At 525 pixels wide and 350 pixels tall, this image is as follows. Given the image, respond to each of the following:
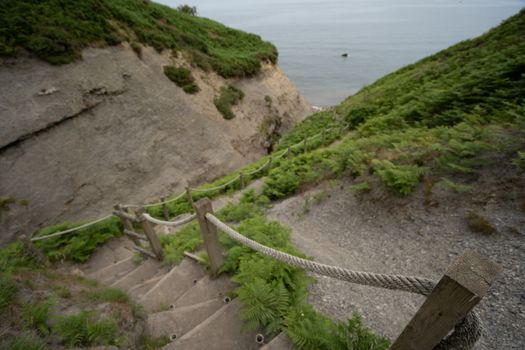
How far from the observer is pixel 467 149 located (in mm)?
5336

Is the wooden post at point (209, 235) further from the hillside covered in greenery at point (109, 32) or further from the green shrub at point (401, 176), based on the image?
the hillside covered in greenery at point (109, 32)

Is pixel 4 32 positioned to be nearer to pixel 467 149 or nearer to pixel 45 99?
pixel 45 99

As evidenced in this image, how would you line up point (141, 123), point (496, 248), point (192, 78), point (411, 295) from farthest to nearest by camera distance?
1. point (192, 78)
2. point (141, 123)
3. point (496, 248)
4. point (411, 295)

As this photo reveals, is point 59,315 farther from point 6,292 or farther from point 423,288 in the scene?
point 423,288

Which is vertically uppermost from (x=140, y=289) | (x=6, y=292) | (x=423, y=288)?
(x=423, y=288)

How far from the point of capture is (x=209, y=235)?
3.51 metres

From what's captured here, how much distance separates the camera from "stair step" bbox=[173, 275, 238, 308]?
12.1 ft

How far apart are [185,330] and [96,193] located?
430 inches

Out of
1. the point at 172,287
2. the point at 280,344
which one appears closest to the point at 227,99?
the point at 172,287

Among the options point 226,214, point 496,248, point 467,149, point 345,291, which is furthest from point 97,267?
point 467,149

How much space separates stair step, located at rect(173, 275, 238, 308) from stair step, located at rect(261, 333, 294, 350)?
125cm

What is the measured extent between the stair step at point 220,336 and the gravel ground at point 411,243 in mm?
1185

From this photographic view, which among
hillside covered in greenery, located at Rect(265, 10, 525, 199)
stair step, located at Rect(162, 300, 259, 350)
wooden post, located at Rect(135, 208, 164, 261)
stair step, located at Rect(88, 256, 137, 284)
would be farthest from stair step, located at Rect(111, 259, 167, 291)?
hillside covered in greenery, located at Rect(265, 10, 525, 199)

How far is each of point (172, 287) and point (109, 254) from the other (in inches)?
206
